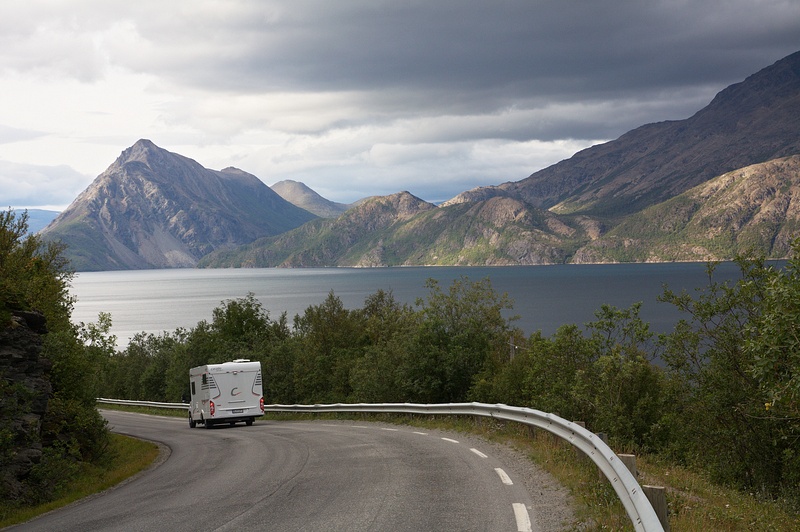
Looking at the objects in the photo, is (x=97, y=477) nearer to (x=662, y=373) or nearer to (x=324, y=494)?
(x=324, y=494)

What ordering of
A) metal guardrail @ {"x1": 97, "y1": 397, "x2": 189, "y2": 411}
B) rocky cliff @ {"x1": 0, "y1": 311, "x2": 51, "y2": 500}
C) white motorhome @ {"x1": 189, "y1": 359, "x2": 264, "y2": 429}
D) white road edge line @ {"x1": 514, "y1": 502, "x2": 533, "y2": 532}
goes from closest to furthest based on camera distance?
white road edge line @ {"x1": 514, "y1": 502, "x2": 533, "y2": 532}
rocky cliff @ {"x1": 0, "y1": 311, "x2": 51, "y2": 500}
white motorhome @ {"x1": 189, "y1": 359, "x2": 264, "y2": 429}
metal guardrail @ {"x1": 97, "y1": 397, "x2": 189, "y2": 411}

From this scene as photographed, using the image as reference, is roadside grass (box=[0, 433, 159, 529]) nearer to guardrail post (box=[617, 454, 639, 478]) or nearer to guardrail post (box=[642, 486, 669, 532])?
guardrail post (box=[617, 454, 639, 478])

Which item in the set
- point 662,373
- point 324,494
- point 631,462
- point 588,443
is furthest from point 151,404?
point 631,462

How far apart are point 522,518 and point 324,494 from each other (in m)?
3.42

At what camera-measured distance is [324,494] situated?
1115 centimetres

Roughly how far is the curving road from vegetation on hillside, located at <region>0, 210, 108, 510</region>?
2.19 meters

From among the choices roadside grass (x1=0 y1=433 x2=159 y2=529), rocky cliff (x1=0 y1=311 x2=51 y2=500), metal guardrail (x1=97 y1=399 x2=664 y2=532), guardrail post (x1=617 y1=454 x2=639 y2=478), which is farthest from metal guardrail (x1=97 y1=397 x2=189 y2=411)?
guardrail post (x1=617 y1=454 x2=639 y2=478)

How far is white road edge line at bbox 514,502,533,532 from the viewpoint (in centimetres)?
866

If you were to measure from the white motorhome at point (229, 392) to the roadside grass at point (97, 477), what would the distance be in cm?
435

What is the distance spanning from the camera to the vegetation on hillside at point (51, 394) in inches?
629

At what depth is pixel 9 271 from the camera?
22344 mm

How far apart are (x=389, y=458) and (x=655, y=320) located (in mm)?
121176

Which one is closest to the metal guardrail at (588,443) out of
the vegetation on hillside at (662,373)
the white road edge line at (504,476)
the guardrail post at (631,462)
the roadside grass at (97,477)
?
the guardrail post at (631,462)

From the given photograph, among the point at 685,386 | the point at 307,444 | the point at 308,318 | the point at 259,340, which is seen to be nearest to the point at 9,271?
the point at 307,444
